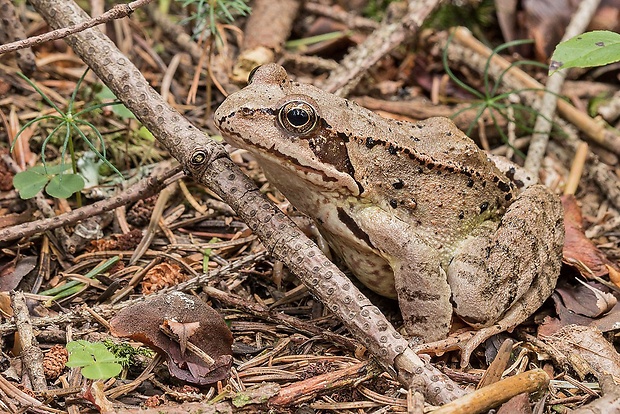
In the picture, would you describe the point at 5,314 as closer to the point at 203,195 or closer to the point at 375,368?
the point at 203,195

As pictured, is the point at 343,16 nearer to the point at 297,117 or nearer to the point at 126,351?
the point at 297,117

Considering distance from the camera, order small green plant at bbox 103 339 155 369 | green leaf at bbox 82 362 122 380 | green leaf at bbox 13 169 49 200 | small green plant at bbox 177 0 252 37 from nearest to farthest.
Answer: green leaf at bbox 82 362 122 380
small green plant at bbox 103 339 155 369
green leaf at bbox 13 169 49 200
small green plant at bbox 177 0 252 37

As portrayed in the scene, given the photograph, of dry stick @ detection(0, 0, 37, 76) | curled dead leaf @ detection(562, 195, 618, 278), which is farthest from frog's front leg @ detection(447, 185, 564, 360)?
dry stick @ detection(0, 0, 37, 76)

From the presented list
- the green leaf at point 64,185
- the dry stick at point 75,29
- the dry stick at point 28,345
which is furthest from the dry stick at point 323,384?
the dry stick at point 75,29

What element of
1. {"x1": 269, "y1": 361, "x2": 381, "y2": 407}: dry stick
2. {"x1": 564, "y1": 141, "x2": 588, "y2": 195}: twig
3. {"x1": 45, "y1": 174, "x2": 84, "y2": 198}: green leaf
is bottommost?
{"x1": 269, "y1": 361, "x2": 381, "y2": 407}: dry stick

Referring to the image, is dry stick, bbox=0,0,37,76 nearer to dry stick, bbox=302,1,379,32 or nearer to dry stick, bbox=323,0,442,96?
dry stick, bbox=323,0,442,96

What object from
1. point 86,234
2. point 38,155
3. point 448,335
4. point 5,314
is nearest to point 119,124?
point 38,155

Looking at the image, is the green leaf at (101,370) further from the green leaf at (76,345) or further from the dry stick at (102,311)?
the dry stick at (102,311)
